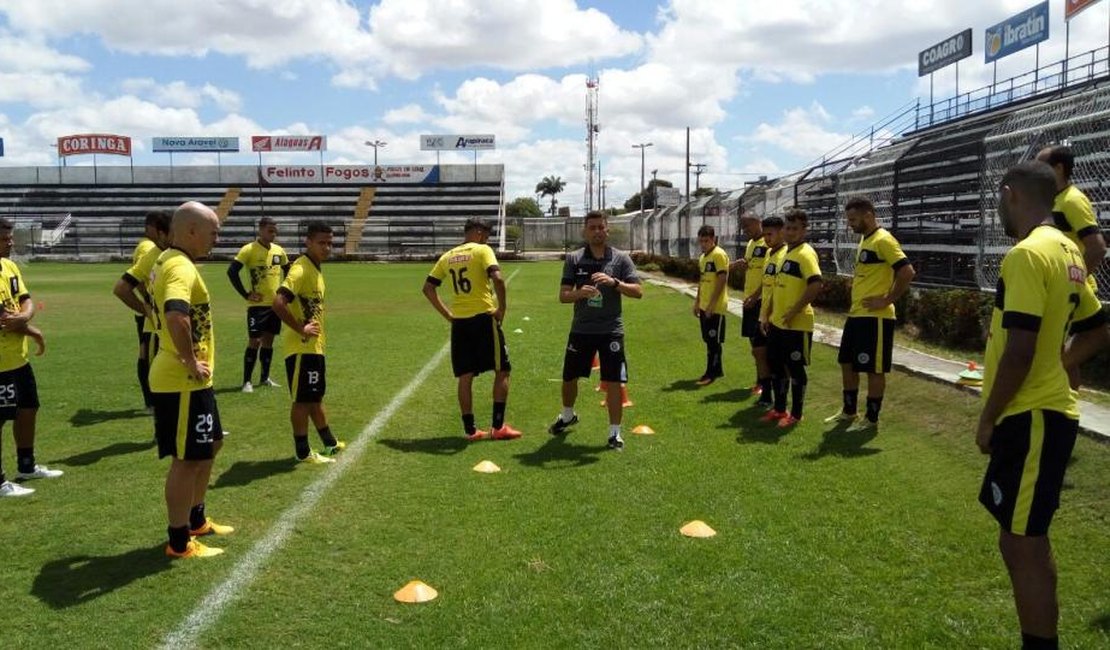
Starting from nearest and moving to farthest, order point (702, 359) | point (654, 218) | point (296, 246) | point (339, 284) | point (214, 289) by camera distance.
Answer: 1. point (702, 359)
2. point (214, 289)
3. point (339, 284)
4. point (654, 218)
5. point (296, 246)

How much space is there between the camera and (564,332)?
14.7 m

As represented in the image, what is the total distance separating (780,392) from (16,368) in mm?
6145

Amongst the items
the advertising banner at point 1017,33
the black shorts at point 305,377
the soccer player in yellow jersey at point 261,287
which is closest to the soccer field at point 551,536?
the black shorts at point 305,377

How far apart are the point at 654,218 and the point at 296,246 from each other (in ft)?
89.7

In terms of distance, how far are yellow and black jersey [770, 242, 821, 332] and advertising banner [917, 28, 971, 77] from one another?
133 ft

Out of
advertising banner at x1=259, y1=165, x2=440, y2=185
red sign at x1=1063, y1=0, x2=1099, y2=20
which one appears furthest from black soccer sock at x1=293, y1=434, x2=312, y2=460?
advertising banner at x1=259, y1=165, x2=440, y2=185

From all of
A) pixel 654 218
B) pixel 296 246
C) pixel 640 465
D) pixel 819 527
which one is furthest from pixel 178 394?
pixel 296 246

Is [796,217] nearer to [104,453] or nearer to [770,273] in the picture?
[770,273]

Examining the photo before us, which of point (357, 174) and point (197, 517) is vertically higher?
point (357, 174)

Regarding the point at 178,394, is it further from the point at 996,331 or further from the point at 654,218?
the point at 654,218

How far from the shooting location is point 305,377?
6.36 m

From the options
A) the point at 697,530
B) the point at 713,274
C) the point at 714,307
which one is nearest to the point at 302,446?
the point at 697,530

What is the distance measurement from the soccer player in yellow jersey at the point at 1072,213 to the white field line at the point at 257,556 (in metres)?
4.86

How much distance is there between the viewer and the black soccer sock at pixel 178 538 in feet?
14.5
